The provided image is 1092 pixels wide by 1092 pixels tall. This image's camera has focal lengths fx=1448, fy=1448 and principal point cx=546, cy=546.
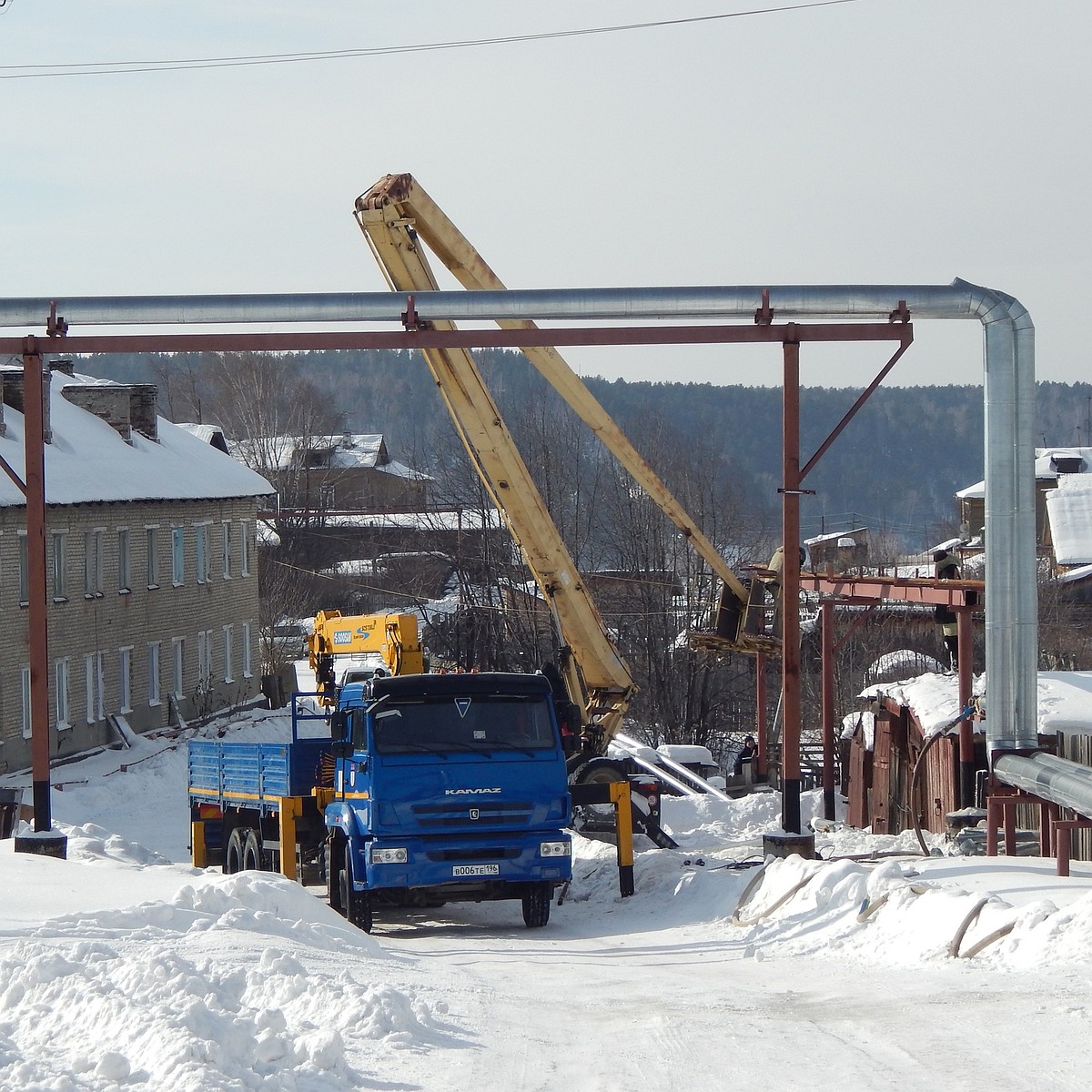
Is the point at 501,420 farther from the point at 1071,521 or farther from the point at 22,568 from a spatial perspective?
the point at 1071,521

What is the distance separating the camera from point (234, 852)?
1852 centimetres

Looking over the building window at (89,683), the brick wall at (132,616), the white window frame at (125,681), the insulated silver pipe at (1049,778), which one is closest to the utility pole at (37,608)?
the insulated silver pipe at (1049,778)

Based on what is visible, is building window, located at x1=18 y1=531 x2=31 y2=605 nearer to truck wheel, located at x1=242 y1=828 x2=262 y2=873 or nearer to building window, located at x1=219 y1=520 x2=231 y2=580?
building window, located at x1=219 y1=520 x2=231 y2=580

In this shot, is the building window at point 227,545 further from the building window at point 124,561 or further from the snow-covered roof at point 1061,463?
the snow-covered roof at point 1061,463

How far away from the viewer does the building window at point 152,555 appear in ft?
129

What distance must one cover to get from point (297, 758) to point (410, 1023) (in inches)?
364

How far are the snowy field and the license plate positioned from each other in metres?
0.63

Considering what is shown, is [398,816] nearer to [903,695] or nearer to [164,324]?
[164,324]

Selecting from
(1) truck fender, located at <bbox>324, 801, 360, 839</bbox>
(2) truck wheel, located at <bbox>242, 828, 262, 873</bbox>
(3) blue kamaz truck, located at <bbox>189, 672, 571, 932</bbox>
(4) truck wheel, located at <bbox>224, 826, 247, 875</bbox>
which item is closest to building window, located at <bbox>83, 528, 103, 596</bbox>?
(4) truck wheel, located at <bbox>224, 826, 247, 875</bbox>

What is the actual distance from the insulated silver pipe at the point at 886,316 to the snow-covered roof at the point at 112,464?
1679 cm

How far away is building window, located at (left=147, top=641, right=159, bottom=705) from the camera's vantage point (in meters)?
39.3

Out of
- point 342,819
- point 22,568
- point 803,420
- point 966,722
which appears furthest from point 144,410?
point 803,420

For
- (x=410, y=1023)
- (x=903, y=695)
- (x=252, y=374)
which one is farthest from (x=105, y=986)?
(x=252, y=374)

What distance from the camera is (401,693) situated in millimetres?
14508
